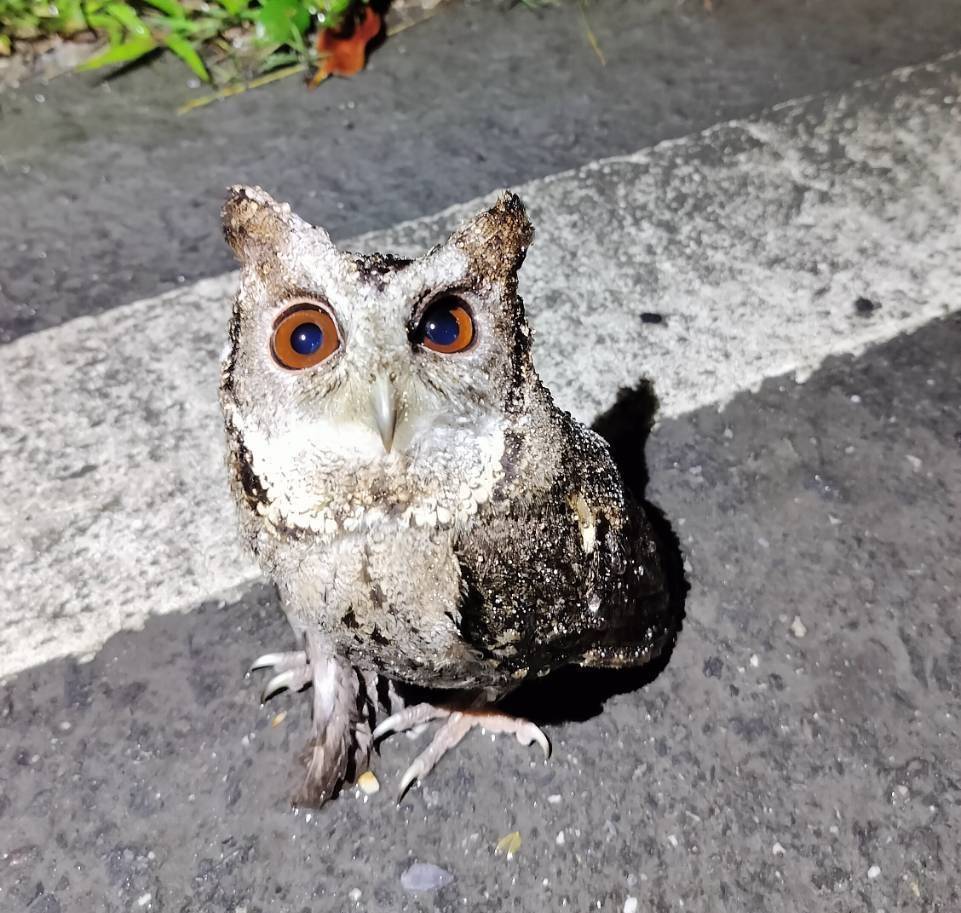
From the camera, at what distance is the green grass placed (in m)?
3.37

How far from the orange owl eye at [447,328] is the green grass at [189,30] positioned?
2744 mm

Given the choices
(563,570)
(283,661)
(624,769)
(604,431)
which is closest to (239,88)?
(604,431)

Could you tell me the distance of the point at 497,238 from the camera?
46.4 inches

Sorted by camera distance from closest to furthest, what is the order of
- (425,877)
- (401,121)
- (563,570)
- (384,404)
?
1. (384,404)
2. (563,570)
3. (425,877)
4. (401,121)

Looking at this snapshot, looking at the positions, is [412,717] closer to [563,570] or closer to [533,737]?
[533,737]

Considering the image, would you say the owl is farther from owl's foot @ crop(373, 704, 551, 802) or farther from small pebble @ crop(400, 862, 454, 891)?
small pebble @ crop(400, 862, 454, 891)

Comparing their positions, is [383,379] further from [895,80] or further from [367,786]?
[895,80]

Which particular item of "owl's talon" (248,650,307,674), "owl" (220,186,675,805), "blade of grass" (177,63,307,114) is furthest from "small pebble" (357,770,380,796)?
"blade of grass" (177,63,307,114)

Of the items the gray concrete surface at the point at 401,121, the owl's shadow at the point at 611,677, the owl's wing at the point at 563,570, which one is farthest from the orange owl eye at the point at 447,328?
the gray concrete surface at the point at 401,121

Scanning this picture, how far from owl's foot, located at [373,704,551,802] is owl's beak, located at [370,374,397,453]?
1.00 m

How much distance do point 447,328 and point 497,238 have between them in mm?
153

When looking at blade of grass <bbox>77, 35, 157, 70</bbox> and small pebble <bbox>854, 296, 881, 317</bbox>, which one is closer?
small pebble <bbox>854, 296, 881, 317</bbox>

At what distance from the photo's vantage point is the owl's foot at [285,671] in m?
1.96

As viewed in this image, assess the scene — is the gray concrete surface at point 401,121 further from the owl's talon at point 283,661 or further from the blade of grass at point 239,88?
the owl's talon at point 283,661
